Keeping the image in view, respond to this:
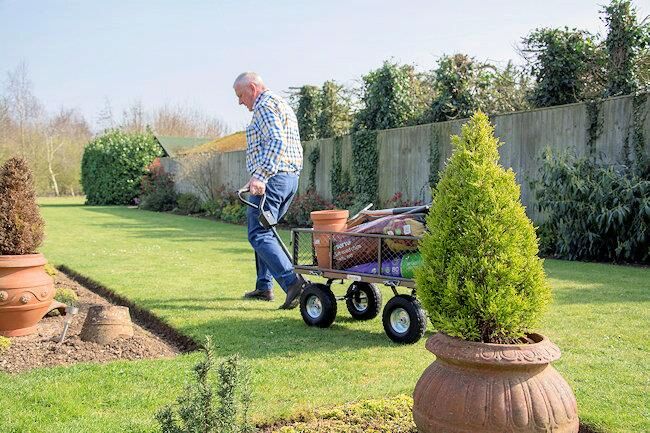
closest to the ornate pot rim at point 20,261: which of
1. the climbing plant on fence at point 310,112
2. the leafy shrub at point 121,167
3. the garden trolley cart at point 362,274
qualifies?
the garden trolley cart at point 362,274

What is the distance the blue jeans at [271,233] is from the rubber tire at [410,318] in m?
1.45

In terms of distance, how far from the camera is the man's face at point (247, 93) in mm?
6457

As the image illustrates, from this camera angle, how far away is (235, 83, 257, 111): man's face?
21.2 feet

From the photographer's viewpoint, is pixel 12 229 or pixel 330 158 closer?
pixel 12 229

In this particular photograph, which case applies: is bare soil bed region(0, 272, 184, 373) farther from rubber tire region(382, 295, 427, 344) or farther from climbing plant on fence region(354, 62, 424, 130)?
climbing plant on fence region(354, 62, 424, 130)

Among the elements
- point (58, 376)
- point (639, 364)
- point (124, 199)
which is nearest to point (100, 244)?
Answer: point (58, 376)

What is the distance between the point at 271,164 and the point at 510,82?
36.5ft

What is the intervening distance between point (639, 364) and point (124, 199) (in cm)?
3125

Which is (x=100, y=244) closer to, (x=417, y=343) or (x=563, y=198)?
(x=563, y=198)

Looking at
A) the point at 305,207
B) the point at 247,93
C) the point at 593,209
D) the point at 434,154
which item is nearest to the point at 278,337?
the point at 247,93

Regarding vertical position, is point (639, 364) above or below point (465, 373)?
below

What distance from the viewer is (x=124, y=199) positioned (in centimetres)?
3294

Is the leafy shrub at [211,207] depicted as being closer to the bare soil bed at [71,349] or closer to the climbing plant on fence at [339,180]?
the climbing plant on fence at [339,180]

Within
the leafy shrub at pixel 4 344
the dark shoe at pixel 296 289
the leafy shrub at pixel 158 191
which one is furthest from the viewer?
the leafy shrub at pixel 158 191
